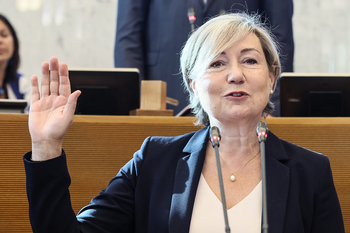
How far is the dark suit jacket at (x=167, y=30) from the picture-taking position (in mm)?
2498

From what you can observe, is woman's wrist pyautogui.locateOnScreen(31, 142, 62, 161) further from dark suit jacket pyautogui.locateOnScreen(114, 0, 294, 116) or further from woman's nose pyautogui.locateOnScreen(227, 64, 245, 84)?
dark suit jacket pyautogui.locateOnScreen(114, 0, 294, 116)

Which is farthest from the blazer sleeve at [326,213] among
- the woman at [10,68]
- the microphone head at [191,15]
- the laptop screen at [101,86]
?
the woman at [10,68]

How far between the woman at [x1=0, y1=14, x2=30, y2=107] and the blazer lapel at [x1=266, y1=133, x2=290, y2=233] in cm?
264

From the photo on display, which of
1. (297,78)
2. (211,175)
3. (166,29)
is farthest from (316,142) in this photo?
(166,29)

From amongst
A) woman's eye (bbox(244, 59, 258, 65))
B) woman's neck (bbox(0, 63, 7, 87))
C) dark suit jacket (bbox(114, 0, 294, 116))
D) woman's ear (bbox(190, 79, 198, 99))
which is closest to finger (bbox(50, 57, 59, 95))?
woman's ear (bbox(190, 79, 198, 99))

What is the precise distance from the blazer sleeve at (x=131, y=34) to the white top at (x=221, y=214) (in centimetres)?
150

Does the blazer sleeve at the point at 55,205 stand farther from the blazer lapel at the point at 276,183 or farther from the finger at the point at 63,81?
the blazer lapel at the point at 276,183

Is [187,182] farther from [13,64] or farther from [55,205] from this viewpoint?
[13,64]

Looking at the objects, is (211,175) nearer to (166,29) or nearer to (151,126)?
(151,126)

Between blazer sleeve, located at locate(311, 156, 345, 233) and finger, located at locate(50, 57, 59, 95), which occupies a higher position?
finger, located at locate(50, 57, 59, 95)

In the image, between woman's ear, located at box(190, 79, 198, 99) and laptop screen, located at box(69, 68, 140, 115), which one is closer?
woman's ear, located at box(190, 79, 198, 99)

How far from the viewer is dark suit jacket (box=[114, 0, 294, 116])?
2.50 metres

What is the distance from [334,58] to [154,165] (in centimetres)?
345

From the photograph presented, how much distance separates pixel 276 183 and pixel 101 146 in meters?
0.75
